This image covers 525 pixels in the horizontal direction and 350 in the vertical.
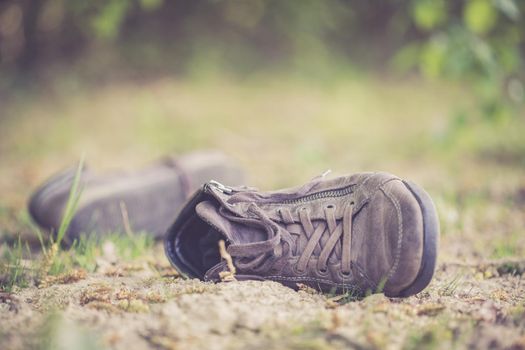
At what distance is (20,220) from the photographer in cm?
244

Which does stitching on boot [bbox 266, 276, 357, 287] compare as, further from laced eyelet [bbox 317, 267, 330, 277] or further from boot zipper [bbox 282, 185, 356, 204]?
boot zipper [bbox 282, 185, 356, 204]

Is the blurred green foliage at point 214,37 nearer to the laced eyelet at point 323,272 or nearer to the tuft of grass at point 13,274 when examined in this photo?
the tuft of grass at point 13,274

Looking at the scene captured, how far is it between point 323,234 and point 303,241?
7 centimetres

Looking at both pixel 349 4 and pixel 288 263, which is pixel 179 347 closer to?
pixel 288 263

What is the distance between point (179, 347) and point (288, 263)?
0.56m

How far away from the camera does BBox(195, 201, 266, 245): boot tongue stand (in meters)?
1.54

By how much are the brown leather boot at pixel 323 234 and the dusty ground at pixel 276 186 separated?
65 mm

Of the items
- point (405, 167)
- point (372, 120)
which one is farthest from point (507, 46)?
point (372, 120)

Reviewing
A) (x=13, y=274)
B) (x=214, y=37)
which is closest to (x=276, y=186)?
(x=13, y=274)

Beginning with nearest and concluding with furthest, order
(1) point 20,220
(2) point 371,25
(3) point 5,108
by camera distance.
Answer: (1) point 20,220, (3) point 5,108, (2) point 371,25

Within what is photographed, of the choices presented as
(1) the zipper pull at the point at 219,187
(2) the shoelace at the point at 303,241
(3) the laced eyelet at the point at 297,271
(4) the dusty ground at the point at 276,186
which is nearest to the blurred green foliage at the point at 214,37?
(4) the dusty ground at the point at 276,186

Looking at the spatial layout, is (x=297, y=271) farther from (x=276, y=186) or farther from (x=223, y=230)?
(x=276, y=186)

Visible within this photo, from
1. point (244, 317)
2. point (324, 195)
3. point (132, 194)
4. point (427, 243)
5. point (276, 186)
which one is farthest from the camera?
point (276, 186)

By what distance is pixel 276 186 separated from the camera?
320 centimetres
